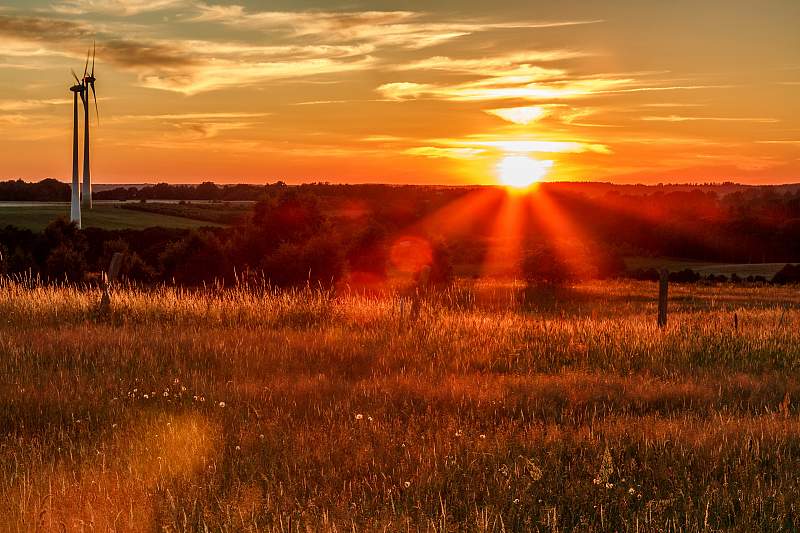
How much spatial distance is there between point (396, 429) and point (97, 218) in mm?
101994

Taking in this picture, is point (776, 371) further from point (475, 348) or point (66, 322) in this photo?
Answer: point (66, 322)

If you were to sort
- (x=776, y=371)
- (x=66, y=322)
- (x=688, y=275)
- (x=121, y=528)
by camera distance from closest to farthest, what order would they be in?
1. (x=121, y=528)
2. (x=776, y=371)
3. (x=66, y=322)
4. (x=688, y=275)

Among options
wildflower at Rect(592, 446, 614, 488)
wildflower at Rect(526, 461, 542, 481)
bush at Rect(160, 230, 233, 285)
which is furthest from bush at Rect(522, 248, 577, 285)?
wildflower at Rect(526, 461, 542, 481)

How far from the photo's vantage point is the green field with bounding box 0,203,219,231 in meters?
97.7

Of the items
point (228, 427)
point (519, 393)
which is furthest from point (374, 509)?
point (519, 393)

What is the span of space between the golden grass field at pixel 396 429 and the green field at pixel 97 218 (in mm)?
84490

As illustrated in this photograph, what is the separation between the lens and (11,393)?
31.6ft

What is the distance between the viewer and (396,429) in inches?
320

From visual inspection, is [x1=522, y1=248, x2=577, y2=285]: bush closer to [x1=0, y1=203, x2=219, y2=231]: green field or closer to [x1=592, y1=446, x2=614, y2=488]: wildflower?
[x1=0, y1=203, x2=219, y2=231]: green field

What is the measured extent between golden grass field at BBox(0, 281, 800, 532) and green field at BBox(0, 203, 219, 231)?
84490 mm

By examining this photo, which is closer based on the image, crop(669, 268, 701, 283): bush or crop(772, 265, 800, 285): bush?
crop(772, 265, 800, 285): bush

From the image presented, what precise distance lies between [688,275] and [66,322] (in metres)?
74.2

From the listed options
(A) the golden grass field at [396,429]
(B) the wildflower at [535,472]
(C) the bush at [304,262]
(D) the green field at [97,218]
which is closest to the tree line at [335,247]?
(C) the bush at [304,262]

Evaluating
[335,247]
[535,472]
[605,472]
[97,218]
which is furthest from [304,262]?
[97,218]
